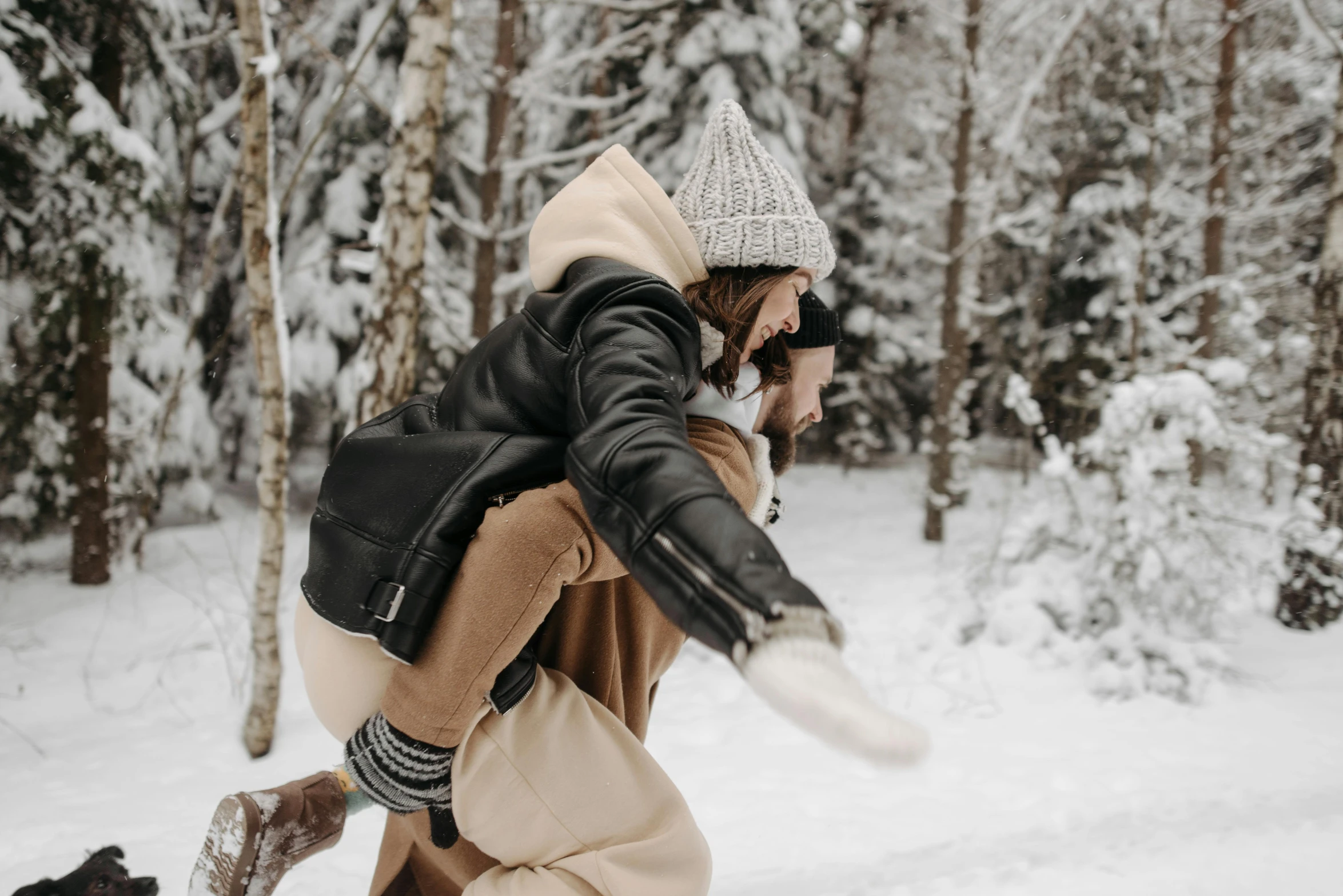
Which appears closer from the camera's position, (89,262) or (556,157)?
(89,262)

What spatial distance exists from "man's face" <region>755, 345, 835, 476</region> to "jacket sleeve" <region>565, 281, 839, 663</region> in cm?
89

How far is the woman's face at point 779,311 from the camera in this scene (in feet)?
5.86

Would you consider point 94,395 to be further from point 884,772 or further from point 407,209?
point 884,772

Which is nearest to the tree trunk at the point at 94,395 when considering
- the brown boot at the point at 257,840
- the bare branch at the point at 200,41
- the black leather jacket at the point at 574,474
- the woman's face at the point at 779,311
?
the bare branch at the point at 200,41

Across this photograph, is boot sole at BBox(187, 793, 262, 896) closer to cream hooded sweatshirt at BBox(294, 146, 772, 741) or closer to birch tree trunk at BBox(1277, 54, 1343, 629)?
cream hooded sweatshirt at BBox(294, 146, 772, 741)

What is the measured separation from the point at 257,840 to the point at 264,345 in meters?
2.85

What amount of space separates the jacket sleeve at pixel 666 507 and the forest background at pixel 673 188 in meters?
3.40

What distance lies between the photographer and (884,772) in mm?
1885

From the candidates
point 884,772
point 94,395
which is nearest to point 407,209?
point 884,772

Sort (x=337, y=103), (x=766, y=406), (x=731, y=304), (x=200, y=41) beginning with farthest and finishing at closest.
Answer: (x=200, y=41), (x=337, y=103), (x=766, y=406), (x=731, y=304)

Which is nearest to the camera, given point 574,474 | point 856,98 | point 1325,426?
point 574,474

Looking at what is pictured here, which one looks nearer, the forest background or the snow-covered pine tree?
the forest background

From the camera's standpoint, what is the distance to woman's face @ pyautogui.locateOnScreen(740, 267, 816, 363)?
1.79 metres

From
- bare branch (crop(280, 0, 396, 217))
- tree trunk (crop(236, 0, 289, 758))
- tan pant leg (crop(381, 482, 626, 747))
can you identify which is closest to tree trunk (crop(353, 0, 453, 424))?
bare branch (crop(280, 0, 396, 217))
